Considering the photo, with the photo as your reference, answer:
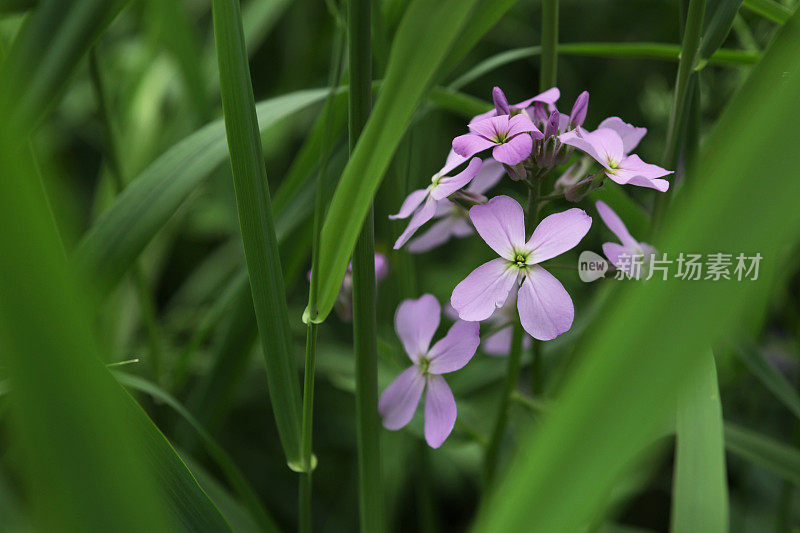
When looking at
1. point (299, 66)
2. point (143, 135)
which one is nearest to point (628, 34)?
point (299, 66)

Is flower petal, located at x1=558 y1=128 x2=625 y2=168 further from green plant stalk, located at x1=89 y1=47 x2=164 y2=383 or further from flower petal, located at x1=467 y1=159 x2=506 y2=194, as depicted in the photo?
green plant stalk, located at x1=89 y1=47 x2=164 y2=383

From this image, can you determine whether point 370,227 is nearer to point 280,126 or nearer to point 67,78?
point 67,78

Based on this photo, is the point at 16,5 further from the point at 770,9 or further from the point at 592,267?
the point at 770,9

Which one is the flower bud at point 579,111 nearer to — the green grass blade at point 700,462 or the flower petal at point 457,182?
the flower petal at point 457,182

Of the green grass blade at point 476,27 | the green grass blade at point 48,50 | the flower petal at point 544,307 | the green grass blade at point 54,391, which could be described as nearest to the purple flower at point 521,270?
the flower petal at point 544,307

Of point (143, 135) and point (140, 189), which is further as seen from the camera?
point (143, 135)

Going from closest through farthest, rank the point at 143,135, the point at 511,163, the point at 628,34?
1. the point at 511,163
2. the point at 143,135
3. the point at 628,34

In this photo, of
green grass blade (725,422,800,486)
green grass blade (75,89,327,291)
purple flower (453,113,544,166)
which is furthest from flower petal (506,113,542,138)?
green grass blade (725,422,800,486)
